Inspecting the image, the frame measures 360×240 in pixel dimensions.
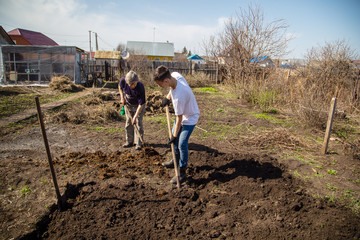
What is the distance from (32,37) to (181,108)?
127 ft

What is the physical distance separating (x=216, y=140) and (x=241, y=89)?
640 cm

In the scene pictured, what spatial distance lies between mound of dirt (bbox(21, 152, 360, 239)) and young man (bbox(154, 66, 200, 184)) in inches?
20.9

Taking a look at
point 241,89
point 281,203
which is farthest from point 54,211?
point 241,89

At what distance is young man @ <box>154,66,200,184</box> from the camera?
296 centimetres

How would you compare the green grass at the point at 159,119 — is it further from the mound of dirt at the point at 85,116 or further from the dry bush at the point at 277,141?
the dry bush at the point at 277,141

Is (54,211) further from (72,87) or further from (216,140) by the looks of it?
→ (72,87)

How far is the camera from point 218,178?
362cm

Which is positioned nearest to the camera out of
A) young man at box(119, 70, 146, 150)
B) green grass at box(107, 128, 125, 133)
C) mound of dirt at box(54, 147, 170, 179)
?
mound of dirt at box(54, 147, 170, 179)

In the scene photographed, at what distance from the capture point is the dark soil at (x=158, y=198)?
7.98ft

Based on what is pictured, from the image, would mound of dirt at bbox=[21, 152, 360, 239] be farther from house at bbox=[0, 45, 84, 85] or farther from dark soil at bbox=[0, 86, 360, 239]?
house at bbox=[0, 45, 84, 85]

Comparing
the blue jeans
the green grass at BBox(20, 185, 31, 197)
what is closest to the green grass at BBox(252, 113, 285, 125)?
the blue jeans

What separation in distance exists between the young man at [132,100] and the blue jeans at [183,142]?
126 centimetres

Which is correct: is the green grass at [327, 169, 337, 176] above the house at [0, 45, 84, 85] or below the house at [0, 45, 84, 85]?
below

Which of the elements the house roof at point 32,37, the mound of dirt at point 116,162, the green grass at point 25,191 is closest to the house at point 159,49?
the house roof at point 32,37
